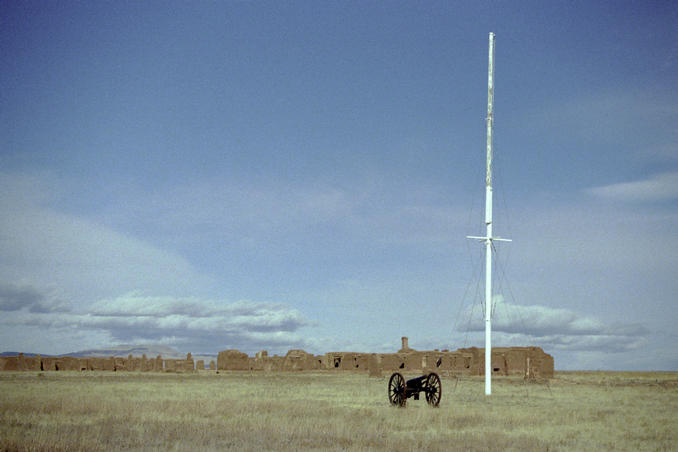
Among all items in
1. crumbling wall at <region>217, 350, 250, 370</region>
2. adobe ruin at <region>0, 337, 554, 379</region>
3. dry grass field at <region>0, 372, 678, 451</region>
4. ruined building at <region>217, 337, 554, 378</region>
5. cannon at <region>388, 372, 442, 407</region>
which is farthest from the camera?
crumbling wall at <region>217, 350, 250, 370</region>

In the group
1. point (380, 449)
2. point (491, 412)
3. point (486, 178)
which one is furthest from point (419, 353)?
point (380, 449)

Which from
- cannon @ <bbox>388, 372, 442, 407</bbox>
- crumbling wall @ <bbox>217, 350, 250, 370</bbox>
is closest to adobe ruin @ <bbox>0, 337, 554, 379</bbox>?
crumbling wall @ <bbox>217, 350, 250, 370</bbox>

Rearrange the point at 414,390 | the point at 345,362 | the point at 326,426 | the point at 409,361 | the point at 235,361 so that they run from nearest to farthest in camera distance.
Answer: the point at 326,426, the point at 414,390, the point at 409,361, the point at 345,362, the point at 235,361

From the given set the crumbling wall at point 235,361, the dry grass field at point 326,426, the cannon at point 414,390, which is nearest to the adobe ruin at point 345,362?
the crumbling wall at point 235,361

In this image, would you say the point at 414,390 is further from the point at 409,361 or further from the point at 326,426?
the point at 409,361

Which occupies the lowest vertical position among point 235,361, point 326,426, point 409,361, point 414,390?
point 235,361

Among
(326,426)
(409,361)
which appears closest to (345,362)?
(409,361)

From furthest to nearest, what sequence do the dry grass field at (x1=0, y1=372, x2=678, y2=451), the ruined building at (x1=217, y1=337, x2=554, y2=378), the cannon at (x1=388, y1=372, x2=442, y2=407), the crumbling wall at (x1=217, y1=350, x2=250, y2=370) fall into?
the crumbling wall at (x1=217, y1=350, x2=250, y2=370) < the ruined building at (x1=217, y1=337, x2=554, y2=378) < the cannon at (x1=388, y1=372, x2=442, y2=407) < the dry grass field at (x1=0, y1=372, x2=678, y2=451)

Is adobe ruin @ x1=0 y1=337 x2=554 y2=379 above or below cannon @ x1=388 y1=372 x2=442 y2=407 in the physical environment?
below

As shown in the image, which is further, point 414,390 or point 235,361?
point 235,361

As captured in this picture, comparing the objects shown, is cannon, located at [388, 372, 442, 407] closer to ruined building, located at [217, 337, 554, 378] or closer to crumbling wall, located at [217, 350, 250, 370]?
ruined building, located at [217, 337, 554, 378]

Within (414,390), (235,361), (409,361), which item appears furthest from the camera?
(235,361)

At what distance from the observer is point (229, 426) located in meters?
18.1

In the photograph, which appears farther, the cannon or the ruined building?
the ruined building
